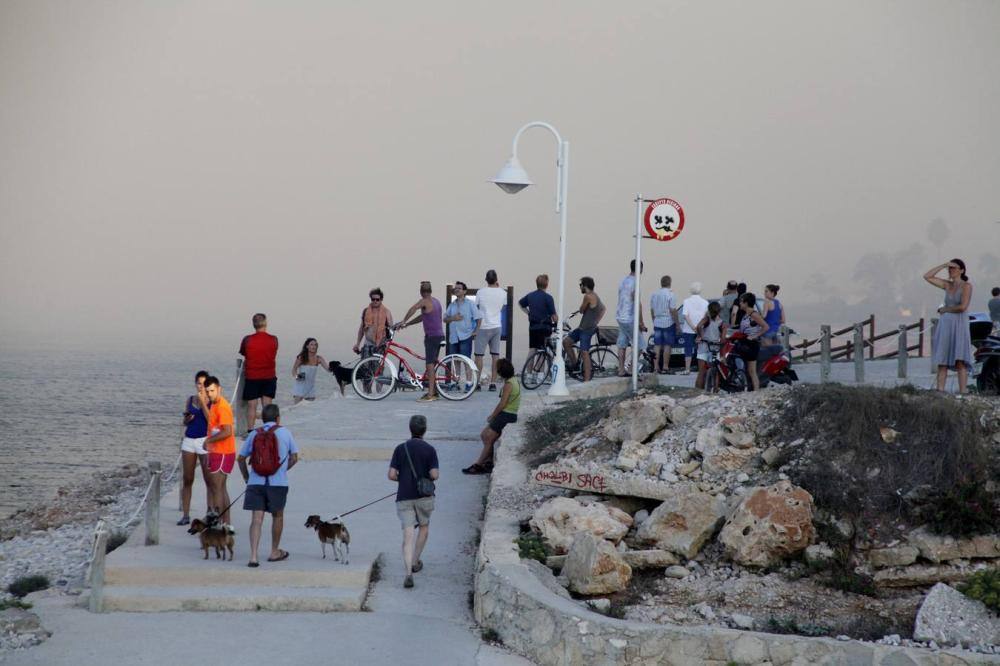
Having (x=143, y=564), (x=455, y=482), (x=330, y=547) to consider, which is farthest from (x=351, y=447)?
(x=143, y=564)

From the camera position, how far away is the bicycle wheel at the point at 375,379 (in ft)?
61.2

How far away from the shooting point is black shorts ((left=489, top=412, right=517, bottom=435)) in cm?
1309

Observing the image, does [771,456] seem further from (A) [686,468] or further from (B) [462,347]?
(B) [462,347]

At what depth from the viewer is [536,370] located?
1914cm

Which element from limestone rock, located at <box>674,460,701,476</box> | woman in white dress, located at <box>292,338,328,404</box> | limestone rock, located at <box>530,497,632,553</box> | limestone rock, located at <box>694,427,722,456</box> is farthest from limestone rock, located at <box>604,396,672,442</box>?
woman in white dress, located at <box>292,338,328,404</box>

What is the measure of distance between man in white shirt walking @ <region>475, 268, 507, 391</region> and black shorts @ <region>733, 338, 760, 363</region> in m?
5.02

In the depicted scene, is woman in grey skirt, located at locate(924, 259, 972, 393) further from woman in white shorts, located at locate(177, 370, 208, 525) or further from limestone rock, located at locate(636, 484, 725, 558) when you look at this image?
woman in white shorts, located at locate(177, 370, 208, 525)

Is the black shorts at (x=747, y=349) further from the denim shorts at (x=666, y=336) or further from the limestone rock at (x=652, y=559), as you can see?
the limestone rock at (x=652, y=559)

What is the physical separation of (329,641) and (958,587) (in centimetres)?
505

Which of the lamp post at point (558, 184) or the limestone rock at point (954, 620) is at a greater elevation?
the lamp post at point (558, 184)

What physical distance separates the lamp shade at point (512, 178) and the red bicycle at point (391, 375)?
341 centimetres

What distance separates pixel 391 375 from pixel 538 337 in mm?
2676

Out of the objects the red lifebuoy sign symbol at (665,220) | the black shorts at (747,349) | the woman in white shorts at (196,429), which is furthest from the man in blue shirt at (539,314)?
the woman in white shorts at (196,429)

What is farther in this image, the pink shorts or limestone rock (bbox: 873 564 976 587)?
the pink shorts
